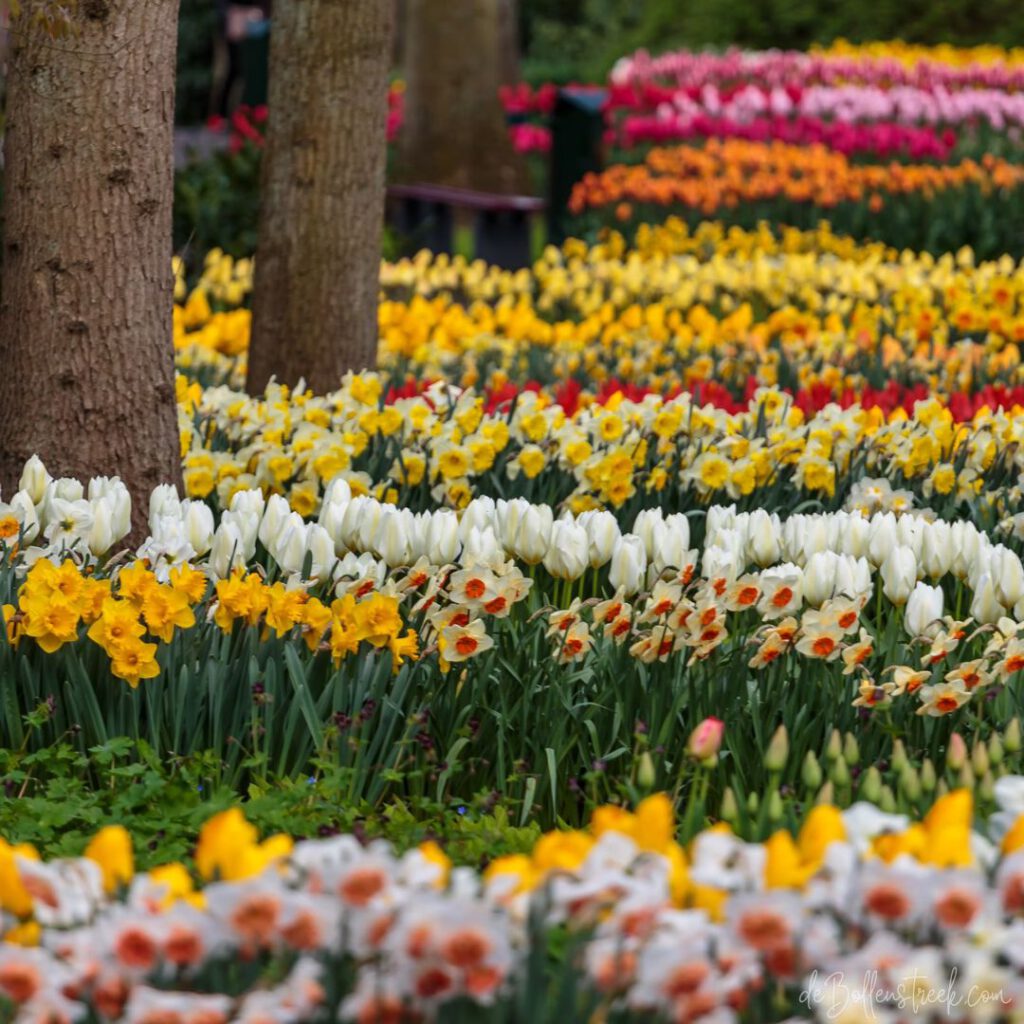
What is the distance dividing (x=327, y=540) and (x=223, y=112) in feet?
71.7

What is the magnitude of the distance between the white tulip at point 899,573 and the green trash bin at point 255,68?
33.7 feet

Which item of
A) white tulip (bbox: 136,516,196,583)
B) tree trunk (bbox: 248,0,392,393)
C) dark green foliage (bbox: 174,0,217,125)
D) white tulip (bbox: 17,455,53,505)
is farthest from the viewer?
dark green foliage (bbox: 174,0,217,125)

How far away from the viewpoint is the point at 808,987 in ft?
6.85

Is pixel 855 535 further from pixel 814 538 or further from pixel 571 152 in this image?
pixel 571 152

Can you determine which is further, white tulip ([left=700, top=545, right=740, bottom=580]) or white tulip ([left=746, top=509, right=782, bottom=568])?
white tulip ([left=746, top=509, right=782, bottom=568])

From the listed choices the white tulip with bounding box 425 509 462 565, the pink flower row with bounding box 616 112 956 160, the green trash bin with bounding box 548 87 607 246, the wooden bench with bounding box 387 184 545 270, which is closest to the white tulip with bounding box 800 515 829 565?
the white tulip with bounding box 425 509 462 565

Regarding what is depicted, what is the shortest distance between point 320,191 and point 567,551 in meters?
2.60

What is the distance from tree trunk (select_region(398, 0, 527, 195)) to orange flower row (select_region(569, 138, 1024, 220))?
0.79 metres

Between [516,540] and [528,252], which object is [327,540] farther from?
[528,252]

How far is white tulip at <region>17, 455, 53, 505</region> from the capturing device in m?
4.07

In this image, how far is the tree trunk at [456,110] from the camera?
13086 millimetres

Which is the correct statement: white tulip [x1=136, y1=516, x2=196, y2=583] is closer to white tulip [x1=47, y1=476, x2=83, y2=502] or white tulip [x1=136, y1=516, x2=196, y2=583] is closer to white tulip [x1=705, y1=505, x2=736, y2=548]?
white tulip [x1=47, y1=476, x2=83, y2=502]

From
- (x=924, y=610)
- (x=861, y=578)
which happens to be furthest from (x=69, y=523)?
(x=924, y=610)

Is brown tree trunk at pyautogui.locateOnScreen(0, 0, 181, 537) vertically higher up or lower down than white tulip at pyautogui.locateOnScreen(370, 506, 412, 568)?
higher up
